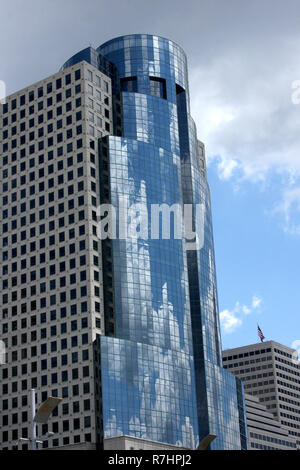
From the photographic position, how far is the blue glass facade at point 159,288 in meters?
140

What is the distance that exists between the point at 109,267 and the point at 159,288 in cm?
1166

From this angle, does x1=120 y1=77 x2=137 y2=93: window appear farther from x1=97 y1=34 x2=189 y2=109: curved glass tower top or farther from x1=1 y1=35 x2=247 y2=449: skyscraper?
x1=97 y1=34 x2=189 y2=109: curved glass tower top

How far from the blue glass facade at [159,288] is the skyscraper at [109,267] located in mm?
278

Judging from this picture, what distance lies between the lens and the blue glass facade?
460ft

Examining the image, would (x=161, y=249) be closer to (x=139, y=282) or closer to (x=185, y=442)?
(x=139, y=282)

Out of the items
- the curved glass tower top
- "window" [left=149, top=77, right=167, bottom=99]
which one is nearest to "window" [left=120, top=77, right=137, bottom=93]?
the curved glass tower top

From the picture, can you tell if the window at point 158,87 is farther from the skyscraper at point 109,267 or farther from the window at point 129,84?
the window at point 129,84

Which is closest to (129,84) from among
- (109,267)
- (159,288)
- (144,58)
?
(144,58)

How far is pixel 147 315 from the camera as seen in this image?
148500mm

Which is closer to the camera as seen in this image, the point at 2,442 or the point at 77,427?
the point at 77,427

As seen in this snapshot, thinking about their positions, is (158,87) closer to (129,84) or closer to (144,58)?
(129,84)
